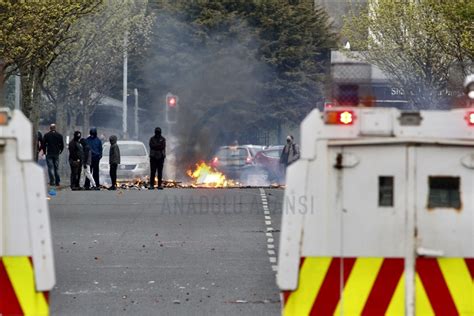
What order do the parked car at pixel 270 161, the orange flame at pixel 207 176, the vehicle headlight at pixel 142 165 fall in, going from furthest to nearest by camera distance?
1. the parked car at pixel 270 161
2. the vehicle headlight at pixel 142 165
3. the orange flame at pixel 207 176

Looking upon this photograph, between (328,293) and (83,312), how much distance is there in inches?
222

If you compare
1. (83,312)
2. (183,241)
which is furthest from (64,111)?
(83,312)

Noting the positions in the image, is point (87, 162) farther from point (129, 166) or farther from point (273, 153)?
point (273, 153)

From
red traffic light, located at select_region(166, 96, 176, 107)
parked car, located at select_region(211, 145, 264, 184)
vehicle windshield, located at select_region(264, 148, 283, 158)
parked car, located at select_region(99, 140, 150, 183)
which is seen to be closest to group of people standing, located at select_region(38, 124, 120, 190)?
parked car, located at select_region(99, 140, 150, 183)

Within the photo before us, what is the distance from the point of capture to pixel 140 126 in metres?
81.3

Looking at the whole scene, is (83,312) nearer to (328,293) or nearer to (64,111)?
(328,293)

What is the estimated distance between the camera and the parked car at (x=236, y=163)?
44375 millimetres

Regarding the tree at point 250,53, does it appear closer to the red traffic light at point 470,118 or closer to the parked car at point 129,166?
the parked car at point 129,166

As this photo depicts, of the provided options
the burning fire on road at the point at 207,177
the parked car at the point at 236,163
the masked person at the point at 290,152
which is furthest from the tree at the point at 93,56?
the masked person at the point at 290,152

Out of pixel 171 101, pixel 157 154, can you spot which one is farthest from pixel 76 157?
pixel 171 101

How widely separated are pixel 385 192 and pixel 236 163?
124 ft

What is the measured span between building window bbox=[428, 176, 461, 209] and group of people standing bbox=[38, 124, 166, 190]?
92.0 ft

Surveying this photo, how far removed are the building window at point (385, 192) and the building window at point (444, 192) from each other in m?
0.23

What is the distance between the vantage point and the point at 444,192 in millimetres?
7785
